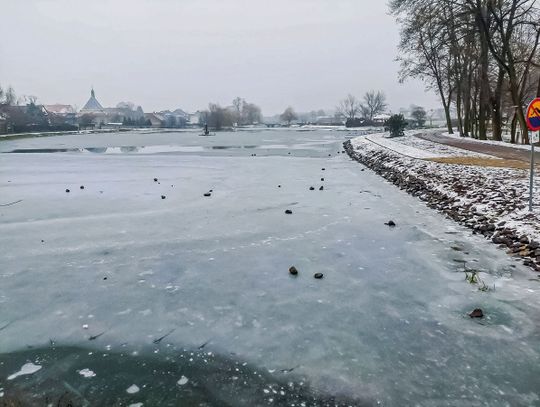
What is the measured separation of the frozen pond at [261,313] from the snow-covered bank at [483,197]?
0.61 m

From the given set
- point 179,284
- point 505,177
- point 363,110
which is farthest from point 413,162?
point 363,110

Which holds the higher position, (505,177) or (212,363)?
(505,177)

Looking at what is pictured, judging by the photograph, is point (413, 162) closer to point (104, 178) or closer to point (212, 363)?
point (104, 178)

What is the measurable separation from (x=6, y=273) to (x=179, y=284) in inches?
Result: 135

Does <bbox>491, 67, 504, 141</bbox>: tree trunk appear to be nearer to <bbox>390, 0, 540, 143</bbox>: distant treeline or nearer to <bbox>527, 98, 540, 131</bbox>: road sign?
<bbox>390, 0, 540, 143</bbox>: distant treeline

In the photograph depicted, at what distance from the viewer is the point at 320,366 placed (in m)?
4.94

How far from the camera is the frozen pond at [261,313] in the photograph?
15.0 ft

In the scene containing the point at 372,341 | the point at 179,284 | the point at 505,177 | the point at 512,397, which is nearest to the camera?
the point at 512,397

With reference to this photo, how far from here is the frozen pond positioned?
15.0 ft

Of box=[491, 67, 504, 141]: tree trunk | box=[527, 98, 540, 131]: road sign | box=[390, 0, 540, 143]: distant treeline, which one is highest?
box=[390, 0, 540, 143]: distant treeline

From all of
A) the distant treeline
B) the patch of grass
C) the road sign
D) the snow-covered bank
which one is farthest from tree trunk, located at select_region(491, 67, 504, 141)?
the road sign

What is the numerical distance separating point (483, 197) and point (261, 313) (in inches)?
376

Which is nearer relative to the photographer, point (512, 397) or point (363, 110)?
point (512, 397)

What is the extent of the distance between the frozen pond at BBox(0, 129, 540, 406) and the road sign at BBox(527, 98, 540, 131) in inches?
117
